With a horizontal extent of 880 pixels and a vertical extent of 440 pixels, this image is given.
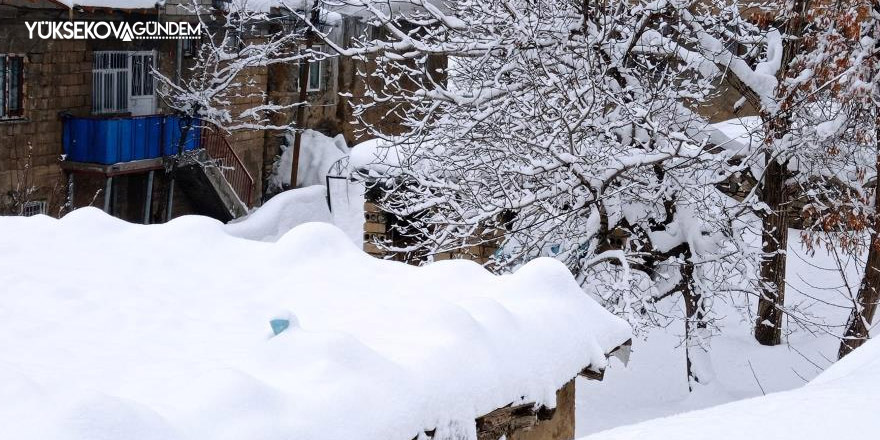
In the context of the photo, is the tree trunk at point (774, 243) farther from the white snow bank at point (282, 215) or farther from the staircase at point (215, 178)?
the staircase at point (215, 178)

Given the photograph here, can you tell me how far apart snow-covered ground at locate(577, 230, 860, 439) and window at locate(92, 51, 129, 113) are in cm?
1227

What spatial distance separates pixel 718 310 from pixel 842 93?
4.49 m

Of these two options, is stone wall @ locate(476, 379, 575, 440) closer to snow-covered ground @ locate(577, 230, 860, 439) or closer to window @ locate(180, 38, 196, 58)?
snow-covered ground @ locate(577, 230, 860, 439)

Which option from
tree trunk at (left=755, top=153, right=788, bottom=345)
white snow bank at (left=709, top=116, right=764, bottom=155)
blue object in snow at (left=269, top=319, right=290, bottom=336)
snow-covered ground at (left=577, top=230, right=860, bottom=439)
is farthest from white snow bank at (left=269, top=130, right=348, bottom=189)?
blue object in snow at (left=269, top=319, right=290, bottom=336)

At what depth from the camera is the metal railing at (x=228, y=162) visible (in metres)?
22.1

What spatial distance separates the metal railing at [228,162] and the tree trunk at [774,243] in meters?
13.3

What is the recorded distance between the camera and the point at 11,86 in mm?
18109

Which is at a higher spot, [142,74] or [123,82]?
[142,74]

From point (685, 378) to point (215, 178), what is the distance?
1318 cm

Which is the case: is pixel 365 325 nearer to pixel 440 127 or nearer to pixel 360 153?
pixel 440 127

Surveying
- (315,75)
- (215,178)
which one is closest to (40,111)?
(215,178)

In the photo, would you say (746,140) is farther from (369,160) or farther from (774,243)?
(369,160)

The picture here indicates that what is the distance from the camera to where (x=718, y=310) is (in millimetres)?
13039

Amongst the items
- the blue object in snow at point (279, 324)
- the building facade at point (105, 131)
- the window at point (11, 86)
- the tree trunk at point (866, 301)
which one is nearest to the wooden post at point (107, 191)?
the building facade at point (105, 131)
